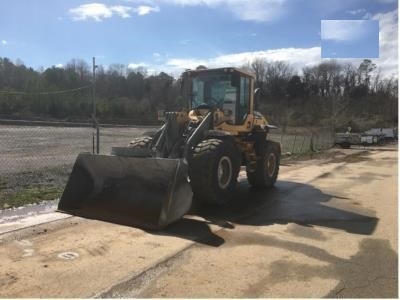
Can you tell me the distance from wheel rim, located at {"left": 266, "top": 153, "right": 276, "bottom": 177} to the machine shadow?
1073 mm

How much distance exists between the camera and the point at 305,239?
21.0 feet

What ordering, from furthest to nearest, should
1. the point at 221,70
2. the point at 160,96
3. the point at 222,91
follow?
the point at 160,96 < the point at 222,91 < the point at 221,70

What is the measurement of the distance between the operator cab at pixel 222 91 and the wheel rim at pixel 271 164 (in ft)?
4.99

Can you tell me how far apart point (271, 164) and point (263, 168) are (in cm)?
73

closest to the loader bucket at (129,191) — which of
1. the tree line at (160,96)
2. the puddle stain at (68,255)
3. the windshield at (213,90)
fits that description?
the puddle stain at (68,255)

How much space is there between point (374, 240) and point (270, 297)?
108 inches

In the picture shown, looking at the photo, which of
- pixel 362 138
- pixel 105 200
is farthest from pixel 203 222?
pixel 362 138

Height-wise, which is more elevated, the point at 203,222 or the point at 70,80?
the point at 70,80

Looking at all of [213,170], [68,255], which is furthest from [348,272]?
[213,170]

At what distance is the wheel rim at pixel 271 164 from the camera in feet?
37.1

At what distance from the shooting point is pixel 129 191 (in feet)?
23.9

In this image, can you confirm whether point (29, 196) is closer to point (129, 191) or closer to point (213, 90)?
point (129, 191)

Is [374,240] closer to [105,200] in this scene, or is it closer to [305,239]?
[305,239]

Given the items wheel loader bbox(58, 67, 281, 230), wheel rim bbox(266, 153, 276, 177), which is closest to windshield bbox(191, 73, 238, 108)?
wheel loader bbox(58, 67, 281, 230)
